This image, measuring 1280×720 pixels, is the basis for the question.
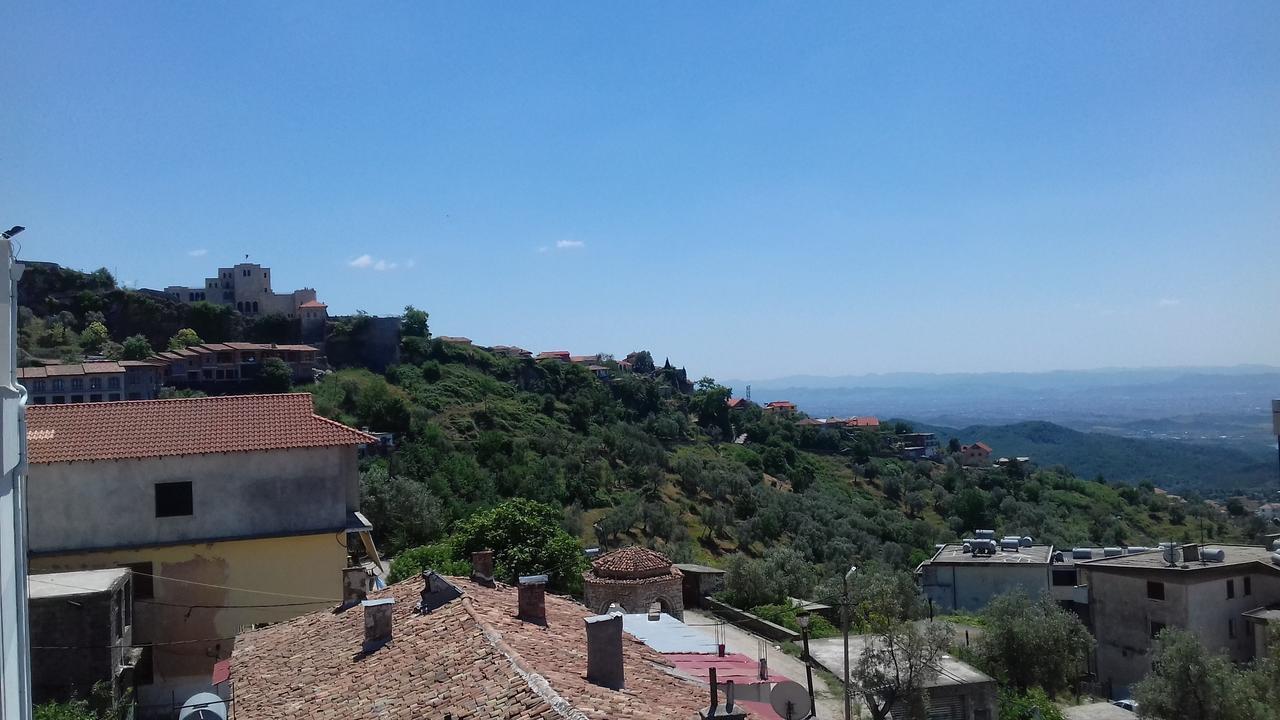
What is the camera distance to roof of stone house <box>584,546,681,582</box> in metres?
20.6

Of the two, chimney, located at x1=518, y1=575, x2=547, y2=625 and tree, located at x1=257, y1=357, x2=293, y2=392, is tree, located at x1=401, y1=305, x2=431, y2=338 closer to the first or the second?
tree, located at x1=257, y1=357, x2=293, y2=392

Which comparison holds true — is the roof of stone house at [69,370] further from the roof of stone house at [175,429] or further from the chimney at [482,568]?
the chimney at [482,568]

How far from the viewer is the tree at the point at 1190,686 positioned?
1762 centimetres

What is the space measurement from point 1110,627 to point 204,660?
25.4m

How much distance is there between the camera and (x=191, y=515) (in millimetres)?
16500

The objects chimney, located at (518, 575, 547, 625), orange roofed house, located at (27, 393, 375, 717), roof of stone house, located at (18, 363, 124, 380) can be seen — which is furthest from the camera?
roof of stone house, located at (18, 363, 124, 380)

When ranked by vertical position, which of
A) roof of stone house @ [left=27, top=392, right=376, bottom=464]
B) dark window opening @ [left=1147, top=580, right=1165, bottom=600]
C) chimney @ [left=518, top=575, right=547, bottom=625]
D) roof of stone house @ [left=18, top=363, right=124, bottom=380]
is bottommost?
dark window opening @ [left=1147, top=580, right=1165, bottom=600]

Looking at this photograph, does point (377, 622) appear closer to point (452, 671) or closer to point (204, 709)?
point (452, 671)

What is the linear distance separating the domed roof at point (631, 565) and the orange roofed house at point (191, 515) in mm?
5982

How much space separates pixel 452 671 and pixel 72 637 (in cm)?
702

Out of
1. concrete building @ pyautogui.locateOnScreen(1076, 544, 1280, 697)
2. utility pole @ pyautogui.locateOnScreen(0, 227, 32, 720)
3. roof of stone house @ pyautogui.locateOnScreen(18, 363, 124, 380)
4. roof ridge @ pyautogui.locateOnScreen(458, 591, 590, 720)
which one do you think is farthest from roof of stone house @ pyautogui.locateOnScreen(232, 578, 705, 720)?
roof of stone house @ pyautogui.locateOnScreen(18, 363, 124, 380)

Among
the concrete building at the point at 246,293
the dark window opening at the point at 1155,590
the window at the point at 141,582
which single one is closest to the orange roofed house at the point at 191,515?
the window at the point at 141,582

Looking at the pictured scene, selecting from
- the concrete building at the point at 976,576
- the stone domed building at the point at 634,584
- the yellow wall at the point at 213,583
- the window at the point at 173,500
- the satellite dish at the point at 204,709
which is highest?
the window at the point at 173,500

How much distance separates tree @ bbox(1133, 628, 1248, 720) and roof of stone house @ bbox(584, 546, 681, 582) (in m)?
10.3
